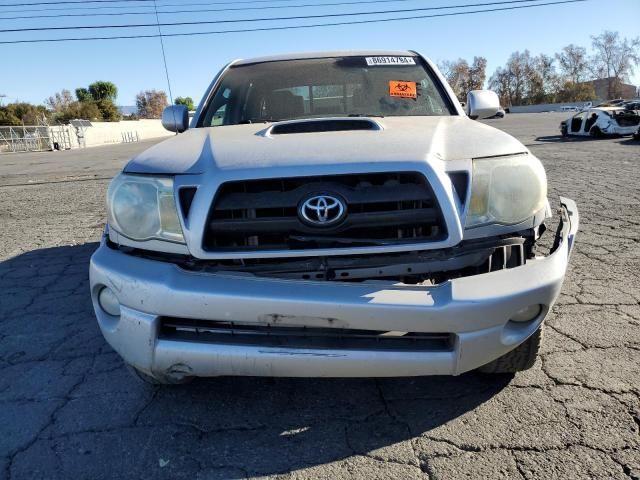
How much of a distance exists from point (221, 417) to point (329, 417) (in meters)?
0.50

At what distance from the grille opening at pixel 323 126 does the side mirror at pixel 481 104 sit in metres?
1.33

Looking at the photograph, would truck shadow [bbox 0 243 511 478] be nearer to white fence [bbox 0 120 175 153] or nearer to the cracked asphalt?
the cracked asphalt

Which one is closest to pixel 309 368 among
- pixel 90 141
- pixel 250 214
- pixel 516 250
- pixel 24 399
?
pixel 250 214

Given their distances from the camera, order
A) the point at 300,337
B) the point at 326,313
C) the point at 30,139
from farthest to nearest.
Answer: the point at 30,139, the point at 300,337, the point at 326,313

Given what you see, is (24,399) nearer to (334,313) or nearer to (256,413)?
(256,413)

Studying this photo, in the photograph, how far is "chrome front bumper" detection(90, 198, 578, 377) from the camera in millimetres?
1785

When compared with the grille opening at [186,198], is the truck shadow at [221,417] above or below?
below

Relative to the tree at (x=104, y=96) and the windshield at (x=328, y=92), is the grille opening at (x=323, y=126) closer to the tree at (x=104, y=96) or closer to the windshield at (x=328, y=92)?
the windshield at (x=328, y=92)

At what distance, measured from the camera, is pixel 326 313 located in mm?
1778

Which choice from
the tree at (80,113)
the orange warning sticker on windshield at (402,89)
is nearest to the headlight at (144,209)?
the orange warning sticker on windshield at (402,89)

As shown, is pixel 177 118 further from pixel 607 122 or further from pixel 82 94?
pixel 82 94

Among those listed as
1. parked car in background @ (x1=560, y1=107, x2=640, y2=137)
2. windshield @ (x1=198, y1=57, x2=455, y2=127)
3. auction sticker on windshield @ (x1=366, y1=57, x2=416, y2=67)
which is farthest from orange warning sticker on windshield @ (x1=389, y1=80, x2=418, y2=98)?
parked car in background @ (x1=560, y1=107, x2=640, y2=137)

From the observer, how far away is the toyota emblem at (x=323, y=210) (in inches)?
76.3

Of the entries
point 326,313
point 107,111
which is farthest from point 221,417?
point 107,111
